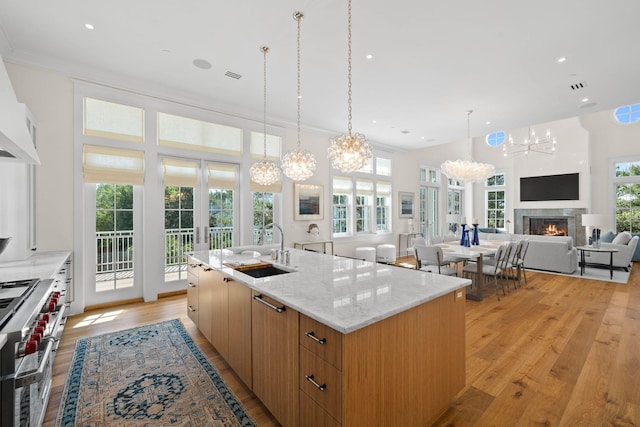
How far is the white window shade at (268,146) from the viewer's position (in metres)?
5.57

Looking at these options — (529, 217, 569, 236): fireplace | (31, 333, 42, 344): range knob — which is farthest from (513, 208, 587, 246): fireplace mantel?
(31, 333, 42, 344): range knob

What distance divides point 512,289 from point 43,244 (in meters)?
7.05

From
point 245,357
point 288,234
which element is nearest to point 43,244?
point 245,357

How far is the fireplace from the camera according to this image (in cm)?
909

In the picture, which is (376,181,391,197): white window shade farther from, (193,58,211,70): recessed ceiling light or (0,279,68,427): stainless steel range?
(0,279,68,427): stainless steel range

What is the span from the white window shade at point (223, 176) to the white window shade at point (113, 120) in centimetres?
114

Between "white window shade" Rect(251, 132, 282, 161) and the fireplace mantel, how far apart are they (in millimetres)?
8935

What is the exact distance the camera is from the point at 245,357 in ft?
6.86

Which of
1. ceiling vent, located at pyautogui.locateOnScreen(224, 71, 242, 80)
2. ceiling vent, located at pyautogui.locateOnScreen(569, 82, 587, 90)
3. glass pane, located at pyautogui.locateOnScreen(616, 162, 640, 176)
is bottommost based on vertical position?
glass pane, located at pyautogui.locateOnScreen(616, 162, 640, 176)

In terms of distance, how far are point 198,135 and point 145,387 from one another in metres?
3.88

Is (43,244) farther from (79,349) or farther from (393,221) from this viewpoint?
(393,221)

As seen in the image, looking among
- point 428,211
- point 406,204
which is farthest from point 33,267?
point 428,211

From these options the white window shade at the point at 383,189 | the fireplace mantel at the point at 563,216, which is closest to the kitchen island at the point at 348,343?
the white window shade at the point at 383,189

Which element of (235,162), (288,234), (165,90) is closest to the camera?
(165,90)
